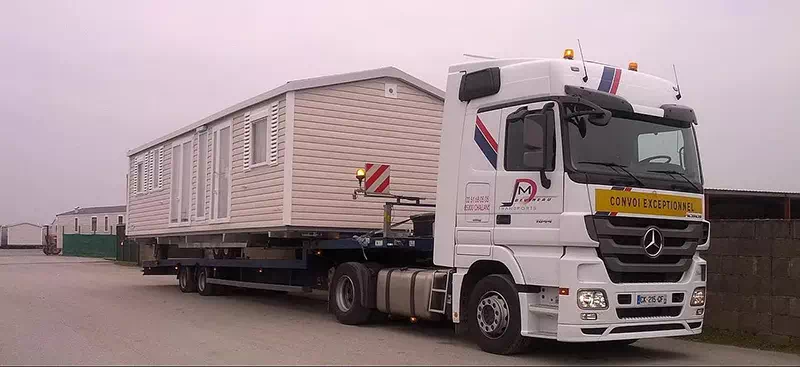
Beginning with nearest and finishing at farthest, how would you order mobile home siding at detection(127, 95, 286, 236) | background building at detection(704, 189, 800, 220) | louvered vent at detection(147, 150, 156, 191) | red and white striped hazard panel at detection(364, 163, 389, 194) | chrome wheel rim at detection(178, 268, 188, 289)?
1. red and white striped hazard panel at detection(364, 163, 389, 194)
2. mobile home siding at detection(127, 95, 286, 236)
3. background building at detection(704, 189, 800, 220)
4. chrome wheel rim at detection(178, 268, 188, 289)
5. louvered vent at detection(147, 150, 156, 191)

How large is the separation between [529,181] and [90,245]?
5073cm

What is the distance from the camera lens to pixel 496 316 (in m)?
9.09

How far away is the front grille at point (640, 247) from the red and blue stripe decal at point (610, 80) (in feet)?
5.05

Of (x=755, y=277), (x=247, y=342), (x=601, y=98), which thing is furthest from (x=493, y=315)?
(x=755, y=277)

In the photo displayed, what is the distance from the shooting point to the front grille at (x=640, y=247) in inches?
329

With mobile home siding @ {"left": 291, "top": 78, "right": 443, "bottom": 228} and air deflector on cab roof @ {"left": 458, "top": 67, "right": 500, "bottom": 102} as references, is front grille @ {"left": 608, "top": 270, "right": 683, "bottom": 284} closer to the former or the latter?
air deflector on cab roof @ {"left": 458, "top": 67, "right": 500, "bottom": 102}

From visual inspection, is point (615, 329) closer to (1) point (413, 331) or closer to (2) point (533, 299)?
(2) point (533, 299)

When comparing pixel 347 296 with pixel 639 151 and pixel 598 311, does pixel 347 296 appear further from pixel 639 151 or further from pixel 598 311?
pixel 639 151

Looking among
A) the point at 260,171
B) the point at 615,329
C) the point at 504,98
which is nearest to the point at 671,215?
the point at 615,329

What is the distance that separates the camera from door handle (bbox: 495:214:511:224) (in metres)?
9.08

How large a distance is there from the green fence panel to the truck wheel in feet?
108

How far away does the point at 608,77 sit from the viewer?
30.2ft

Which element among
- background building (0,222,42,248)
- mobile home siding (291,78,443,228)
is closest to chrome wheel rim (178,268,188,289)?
mobile home siding (291,78,443,228)

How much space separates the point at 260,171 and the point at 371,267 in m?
3.19
